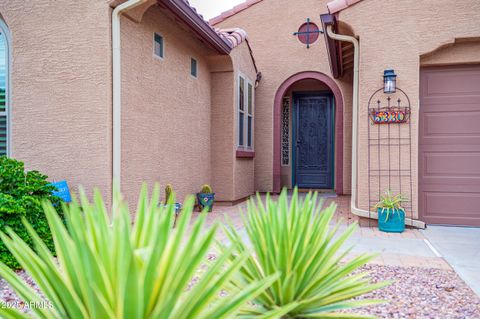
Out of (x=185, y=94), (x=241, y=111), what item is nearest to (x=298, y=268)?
(x=185, y=94)

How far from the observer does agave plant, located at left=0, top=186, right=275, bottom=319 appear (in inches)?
36.9

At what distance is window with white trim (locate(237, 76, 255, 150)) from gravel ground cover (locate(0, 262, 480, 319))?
5.27 m

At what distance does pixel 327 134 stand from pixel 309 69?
6.09ft

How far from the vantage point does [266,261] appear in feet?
5.19

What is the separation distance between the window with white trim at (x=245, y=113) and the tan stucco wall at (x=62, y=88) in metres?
3.94

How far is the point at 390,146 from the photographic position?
5.67m

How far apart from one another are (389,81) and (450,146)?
1368 mm

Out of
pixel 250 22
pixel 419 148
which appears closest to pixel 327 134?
pixel 250 22

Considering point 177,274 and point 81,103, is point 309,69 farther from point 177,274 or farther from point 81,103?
point 177,274

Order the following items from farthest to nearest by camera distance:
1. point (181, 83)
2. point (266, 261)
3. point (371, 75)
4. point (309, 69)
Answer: point (309, 69) < point (181, 83) < point (371, 75) < point (266, 261)

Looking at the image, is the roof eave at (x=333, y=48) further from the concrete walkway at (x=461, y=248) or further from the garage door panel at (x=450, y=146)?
the concrete walkway at (x=461, y=248)

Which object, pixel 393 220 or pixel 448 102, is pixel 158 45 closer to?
pixel 393 220

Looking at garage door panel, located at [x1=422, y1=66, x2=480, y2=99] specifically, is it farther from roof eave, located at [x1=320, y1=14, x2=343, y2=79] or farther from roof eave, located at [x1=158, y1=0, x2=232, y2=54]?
roof eave, located at [x1=158, y1=0, x2=232, y2=54]

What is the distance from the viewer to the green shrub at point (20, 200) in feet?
12.0
